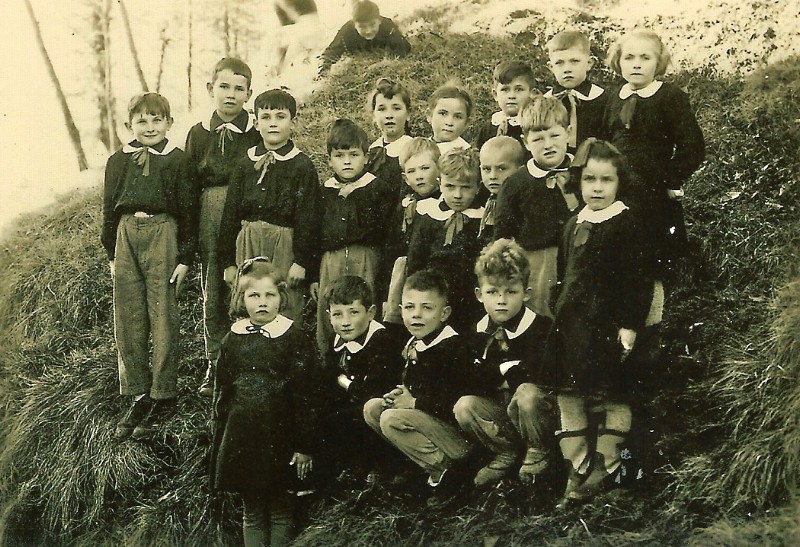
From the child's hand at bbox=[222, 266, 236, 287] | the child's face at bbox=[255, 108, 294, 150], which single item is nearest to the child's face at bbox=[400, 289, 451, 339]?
the child's hand at bbox=[222, 266, 236, 287]

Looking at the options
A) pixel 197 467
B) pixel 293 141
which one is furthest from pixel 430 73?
pixel 197 467

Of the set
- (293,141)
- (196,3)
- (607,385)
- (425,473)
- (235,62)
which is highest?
(196,3)

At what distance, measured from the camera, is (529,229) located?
146 inches

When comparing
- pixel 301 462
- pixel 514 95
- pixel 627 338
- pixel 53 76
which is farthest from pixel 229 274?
pixel 627 338

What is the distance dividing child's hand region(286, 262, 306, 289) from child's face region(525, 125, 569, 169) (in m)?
1.10

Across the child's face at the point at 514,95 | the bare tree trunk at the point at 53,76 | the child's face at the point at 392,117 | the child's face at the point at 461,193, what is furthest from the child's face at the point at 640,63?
the bare tree trunk at the point at 53,76

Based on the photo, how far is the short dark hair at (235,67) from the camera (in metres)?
4.15

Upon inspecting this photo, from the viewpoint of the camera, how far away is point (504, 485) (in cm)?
371

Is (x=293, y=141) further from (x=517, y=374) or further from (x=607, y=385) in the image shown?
(x=607, y=385)

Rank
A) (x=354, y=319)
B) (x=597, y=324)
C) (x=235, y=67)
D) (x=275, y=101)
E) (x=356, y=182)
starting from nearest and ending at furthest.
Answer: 1. (x=597, y=324)
2. (x=354, y=319)
3. (x=356, y=182)
4. (x=275, y=101)
5. (x=235, y=67)

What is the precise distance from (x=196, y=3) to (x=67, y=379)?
1.86 m

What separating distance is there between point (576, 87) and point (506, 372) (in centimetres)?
122

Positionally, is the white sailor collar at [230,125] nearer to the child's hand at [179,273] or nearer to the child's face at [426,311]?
the child's hand at [179,273]

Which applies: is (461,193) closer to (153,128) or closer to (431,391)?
(431,391)
